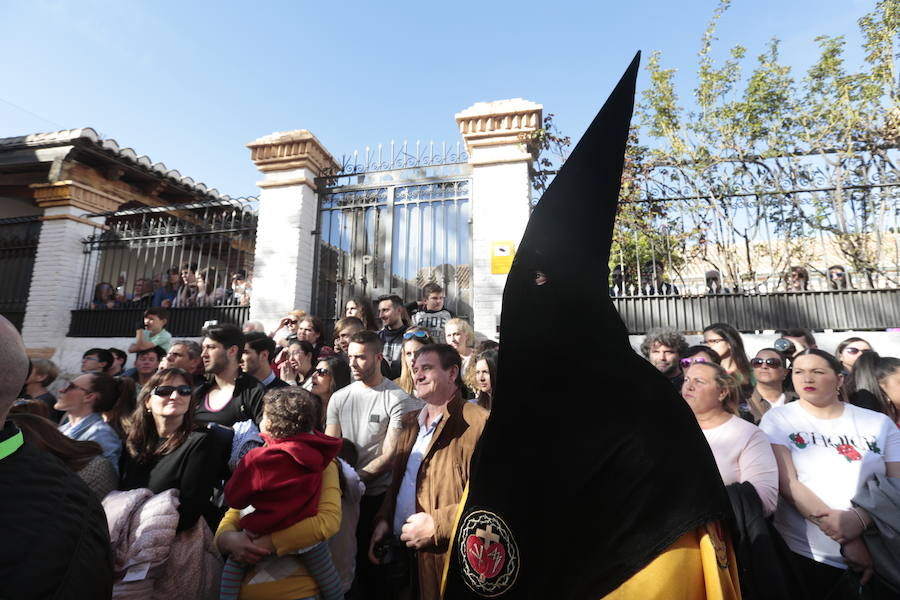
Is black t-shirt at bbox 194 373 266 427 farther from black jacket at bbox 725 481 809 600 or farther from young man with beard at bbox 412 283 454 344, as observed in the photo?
black jacket at bbox 725 481 809 600

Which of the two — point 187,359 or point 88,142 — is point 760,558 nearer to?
point 187,359

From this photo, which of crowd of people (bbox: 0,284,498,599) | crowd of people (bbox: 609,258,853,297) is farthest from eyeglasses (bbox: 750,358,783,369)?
crowd of people (bbox: 609,258,853,297)

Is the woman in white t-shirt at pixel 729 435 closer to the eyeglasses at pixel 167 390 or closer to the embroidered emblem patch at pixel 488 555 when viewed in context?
the embroidered emblem patch at pixel 488 555

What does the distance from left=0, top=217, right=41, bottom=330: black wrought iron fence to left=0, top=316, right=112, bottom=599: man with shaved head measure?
11.2 m

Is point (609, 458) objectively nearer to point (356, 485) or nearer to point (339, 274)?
point (356, 485)

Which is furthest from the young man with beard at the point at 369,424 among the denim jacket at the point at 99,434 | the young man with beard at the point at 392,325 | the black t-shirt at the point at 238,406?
the young man with beard at the point at 392,325

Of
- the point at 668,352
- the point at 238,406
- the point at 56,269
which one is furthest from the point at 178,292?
the point at 668,352

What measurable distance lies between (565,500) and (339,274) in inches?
273

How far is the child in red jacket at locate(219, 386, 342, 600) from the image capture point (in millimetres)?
2273

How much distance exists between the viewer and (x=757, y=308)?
21.4ft

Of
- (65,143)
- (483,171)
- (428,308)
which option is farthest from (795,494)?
(65,143)

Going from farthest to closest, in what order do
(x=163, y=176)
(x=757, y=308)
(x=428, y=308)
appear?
1. (x=163, y=176)
2. (x=757, y=308)
3. (x=428, y=308)

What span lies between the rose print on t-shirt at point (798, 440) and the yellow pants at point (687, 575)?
2.00 m

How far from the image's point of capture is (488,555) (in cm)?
117
